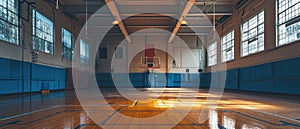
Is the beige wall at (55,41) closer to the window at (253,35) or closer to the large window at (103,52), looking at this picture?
the large window at (103,52)

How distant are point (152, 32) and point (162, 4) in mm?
8663

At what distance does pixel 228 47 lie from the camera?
64.3ft

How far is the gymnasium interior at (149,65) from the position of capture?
209 inches

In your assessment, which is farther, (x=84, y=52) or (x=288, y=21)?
(x=84, y=52)

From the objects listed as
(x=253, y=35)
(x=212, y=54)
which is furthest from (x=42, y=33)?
(x=212, y=54)

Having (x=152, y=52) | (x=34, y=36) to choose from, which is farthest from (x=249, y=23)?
(x=152, y=52)

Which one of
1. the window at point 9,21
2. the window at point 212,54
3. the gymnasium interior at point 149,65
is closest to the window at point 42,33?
the gymnasium interior at point 149,65

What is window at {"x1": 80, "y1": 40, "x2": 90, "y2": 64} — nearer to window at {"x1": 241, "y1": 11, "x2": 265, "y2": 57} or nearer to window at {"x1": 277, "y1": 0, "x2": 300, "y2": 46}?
window at {"x1": 241, "y1": 11, "x2": 265, "y2": 57}

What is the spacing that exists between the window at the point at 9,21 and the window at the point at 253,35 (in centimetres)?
1116

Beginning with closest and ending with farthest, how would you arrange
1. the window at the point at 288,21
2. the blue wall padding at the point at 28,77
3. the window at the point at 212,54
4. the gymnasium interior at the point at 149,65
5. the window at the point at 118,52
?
the gymnasium interior at the point at 149,65
the window at the point at 288,21
the blue wall padding at the point at 28,77
the window at the point at 212,54
the window at the point at 118,52

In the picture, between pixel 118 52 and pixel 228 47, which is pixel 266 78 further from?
pixel 118 52

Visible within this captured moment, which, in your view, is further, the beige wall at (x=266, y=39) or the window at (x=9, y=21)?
the beige wall at (x=266, y=39)

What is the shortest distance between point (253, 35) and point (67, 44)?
39.4 ft

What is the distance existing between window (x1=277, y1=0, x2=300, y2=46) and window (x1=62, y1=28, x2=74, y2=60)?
12.9 meters
